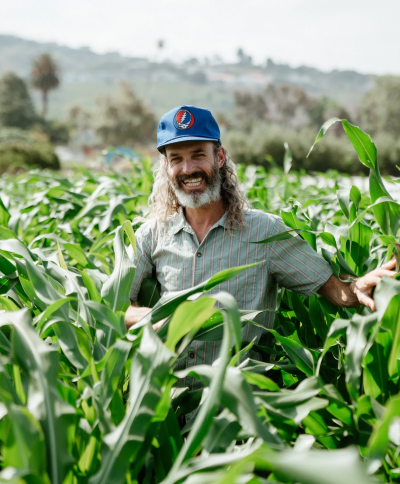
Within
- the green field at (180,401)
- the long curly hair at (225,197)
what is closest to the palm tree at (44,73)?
the long curly hair at (225,197)

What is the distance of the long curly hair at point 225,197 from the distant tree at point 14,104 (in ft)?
183

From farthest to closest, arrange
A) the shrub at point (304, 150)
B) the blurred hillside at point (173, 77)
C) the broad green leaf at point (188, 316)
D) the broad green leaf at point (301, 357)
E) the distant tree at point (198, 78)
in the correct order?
1. the distant tree at point (198, 78)
2. the blurred hillside at point (173, 77)
3. the shrub at point (304, 150)
4. the broad green leaf at point (301, 357)
5. the broad green leaf at point (188, 316)

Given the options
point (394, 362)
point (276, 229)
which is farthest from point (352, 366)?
point (276, 229)

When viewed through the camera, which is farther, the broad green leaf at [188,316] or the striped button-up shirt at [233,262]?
the striped button-up shirt at [233,262]

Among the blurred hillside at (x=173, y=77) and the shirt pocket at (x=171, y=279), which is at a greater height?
the blurred hillside at (x=173, y=77)

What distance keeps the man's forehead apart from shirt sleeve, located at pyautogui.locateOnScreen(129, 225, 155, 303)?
11.4 inches

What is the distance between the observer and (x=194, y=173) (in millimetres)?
1688

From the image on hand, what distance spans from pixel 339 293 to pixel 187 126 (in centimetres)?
73

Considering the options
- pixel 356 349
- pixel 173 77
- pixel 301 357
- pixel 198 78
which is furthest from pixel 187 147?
pixel 173 77

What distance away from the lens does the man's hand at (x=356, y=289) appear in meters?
1.21

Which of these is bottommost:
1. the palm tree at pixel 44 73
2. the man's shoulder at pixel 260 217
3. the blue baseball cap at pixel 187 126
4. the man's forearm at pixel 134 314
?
the man's forearm at pixel 134 314

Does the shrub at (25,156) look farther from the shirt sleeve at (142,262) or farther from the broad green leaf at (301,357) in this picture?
the broad green leaf at (301,357)

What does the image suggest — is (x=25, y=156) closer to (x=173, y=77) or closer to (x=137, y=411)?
(x=137, y=411)

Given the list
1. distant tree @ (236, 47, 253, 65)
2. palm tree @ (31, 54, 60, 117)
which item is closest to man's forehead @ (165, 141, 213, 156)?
palm tree @ (31, 54, 60, 117)
